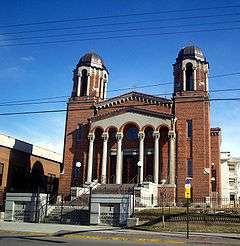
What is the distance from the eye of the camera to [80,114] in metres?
40.2

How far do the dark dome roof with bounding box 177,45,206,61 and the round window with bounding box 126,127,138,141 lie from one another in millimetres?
8788

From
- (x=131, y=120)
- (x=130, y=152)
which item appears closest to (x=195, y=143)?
(x=130, y=152)

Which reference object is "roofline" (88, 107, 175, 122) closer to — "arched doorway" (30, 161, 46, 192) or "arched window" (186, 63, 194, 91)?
"arched window" (186, 63, 194, 91)

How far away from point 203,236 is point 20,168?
96.2 ft

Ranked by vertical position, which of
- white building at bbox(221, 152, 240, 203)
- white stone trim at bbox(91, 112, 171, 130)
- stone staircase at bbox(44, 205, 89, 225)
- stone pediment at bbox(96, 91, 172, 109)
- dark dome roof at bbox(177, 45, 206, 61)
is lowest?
stone staircase at bbox(44, 205, 89, 225)

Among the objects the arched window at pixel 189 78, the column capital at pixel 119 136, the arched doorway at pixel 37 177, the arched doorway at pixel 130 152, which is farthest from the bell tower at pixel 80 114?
the arched window at pixel 189 78

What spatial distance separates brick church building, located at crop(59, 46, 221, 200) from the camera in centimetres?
3547

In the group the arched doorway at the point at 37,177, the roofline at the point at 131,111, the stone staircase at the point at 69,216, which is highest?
the roofline at the point at 131,111

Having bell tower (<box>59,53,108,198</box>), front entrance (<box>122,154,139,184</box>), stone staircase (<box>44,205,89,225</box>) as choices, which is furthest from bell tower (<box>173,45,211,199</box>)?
stone staircase (<box>44,205,89,225</box>)

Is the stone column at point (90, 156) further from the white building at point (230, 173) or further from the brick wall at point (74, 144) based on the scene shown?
the white building at point (230, 173)

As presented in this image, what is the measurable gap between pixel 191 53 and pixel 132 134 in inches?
402

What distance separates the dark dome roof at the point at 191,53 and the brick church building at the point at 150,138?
10cm

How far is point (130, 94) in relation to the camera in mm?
39344

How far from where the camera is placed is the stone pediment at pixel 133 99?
125 feet
